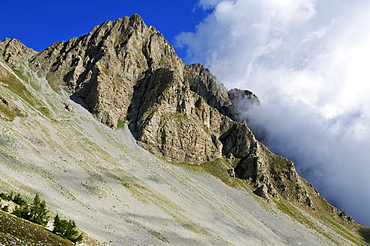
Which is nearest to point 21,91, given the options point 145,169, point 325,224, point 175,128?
point 145,169

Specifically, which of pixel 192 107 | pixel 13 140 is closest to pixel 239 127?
pixel 192 107

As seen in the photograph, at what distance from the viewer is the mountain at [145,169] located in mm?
61938

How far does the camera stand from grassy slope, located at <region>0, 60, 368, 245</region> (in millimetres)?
56094

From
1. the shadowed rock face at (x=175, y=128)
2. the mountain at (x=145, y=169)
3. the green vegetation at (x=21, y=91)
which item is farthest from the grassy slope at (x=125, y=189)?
the shadowed rock face at (x=175, y=128)

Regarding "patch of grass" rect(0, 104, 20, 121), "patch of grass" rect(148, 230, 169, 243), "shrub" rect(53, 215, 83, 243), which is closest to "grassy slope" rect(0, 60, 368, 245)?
"patch of grass" rect(148, 230, 169, 243)

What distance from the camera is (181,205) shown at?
90.8m

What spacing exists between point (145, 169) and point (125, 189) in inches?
1371

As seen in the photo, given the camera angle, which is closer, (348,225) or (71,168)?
(71,168)

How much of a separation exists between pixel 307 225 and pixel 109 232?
361 feet

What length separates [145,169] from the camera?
117 metres

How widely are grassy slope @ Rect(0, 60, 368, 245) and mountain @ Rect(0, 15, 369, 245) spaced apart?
488 mm

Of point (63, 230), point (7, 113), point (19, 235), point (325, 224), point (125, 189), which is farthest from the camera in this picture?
point (325, 224)

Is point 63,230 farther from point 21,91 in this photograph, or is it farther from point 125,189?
point 21,91

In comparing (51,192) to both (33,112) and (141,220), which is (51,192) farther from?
(33,112)
